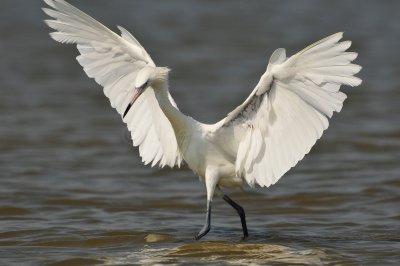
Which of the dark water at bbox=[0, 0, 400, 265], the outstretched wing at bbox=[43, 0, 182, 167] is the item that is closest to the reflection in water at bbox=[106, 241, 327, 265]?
the dark water at bbox=[0, 0, 400, 265]

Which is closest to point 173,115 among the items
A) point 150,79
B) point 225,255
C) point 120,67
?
point 150,79

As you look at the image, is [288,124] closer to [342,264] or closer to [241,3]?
[342,264]

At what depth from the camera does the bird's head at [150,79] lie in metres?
8.81

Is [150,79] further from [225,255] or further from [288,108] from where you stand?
[225,255]

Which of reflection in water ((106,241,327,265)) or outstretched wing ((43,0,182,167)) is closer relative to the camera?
reflection in water ((106,241,327,265))

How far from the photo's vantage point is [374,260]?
8.87 metres

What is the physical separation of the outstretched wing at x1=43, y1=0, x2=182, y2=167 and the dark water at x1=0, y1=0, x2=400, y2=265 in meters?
0.91

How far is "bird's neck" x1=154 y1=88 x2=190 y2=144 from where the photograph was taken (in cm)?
923

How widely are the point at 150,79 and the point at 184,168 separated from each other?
15.3 feet

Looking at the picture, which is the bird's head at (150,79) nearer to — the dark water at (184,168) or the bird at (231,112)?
the bird at (231,112)

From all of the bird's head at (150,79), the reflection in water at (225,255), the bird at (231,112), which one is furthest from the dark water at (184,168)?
the bird's head at (150,79)

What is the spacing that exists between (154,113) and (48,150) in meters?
4.61

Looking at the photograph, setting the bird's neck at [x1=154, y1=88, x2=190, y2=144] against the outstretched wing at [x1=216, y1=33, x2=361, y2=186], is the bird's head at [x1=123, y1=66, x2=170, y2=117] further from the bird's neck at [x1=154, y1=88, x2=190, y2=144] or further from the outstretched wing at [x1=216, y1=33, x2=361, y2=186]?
the outstretched wing at [x1=216, y1=33, x2=361, y2=186]

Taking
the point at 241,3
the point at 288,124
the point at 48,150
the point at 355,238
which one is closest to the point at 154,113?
the point at 288,124
